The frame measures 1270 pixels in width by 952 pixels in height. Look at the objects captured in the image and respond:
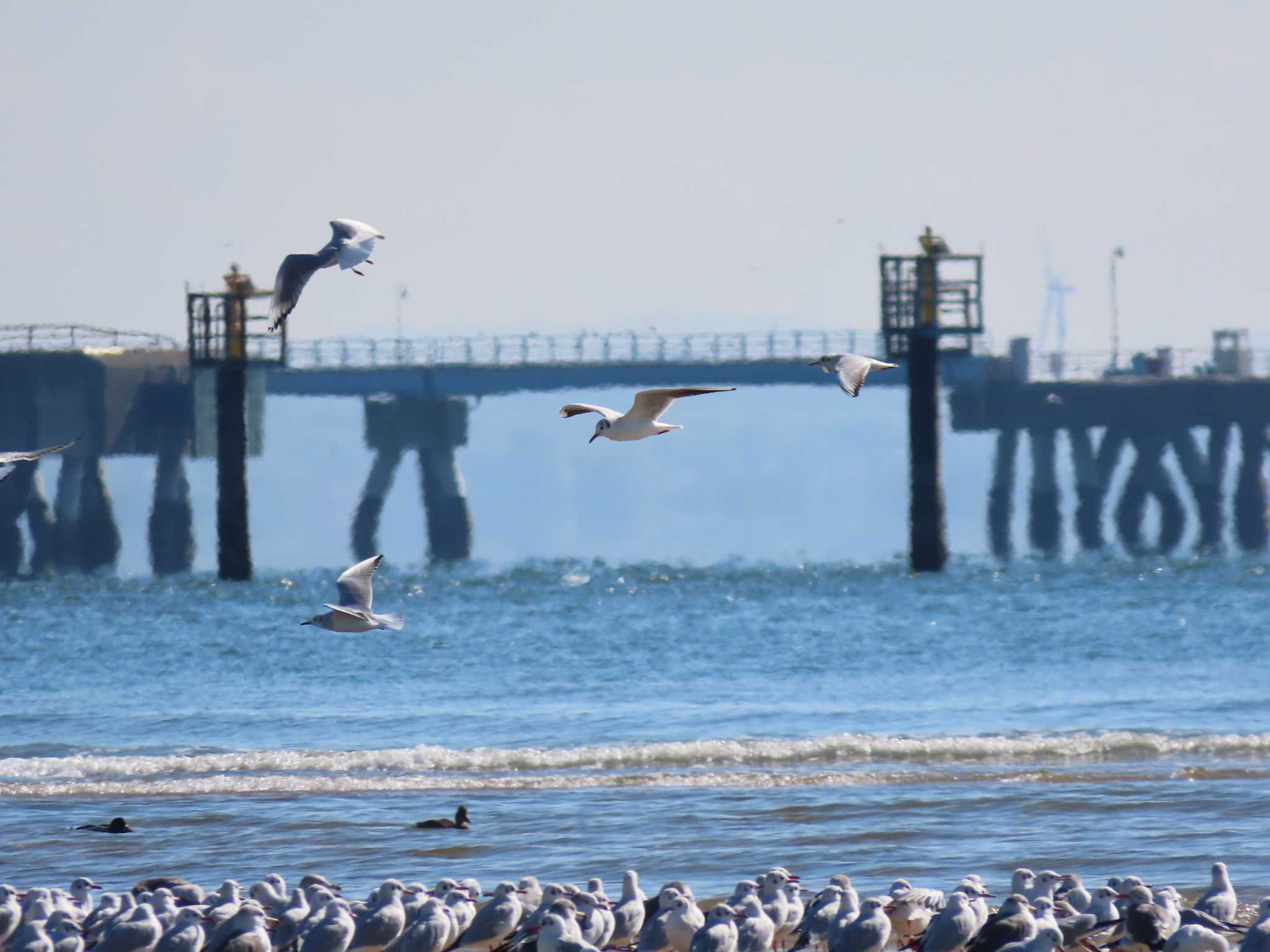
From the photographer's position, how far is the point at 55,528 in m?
85.2

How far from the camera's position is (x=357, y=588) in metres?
17.6

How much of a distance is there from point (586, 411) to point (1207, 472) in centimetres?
7706

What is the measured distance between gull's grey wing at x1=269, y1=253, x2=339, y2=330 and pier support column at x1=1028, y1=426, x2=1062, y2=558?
252ft

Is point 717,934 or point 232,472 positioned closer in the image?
point 717,934

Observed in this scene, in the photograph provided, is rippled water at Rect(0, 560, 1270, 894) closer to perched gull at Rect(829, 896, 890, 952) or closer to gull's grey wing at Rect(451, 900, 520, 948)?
gull's grey wing at Rect(451, 900, 520, 948)

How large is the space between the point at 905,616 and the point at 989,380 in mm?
38066

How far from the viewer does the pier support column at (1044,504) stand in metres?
89.8

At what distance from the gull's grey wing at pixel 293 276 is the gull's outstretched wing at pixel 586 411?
2.01 m

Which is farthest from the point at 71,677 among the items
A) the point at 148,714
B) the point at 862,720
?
the point at 862,720

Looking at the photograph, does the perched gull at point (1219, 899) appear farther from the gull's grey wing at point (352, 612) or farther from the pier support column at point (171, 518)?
the pier support column at point (171, 518)

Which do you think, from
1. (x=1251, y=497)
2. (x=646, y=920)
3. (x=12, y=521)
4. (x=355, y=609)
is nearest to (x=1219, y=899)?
(x=646, y=920)

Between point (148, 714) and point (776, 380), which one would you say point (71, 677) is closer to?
point (148, 714)

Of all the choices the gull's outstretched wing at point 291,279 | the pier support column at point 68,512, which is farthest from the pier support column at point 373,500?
the gull's outstretched wing at point 291,279

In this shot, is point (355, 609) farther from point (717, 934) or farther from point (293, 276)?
point (717, 934)
